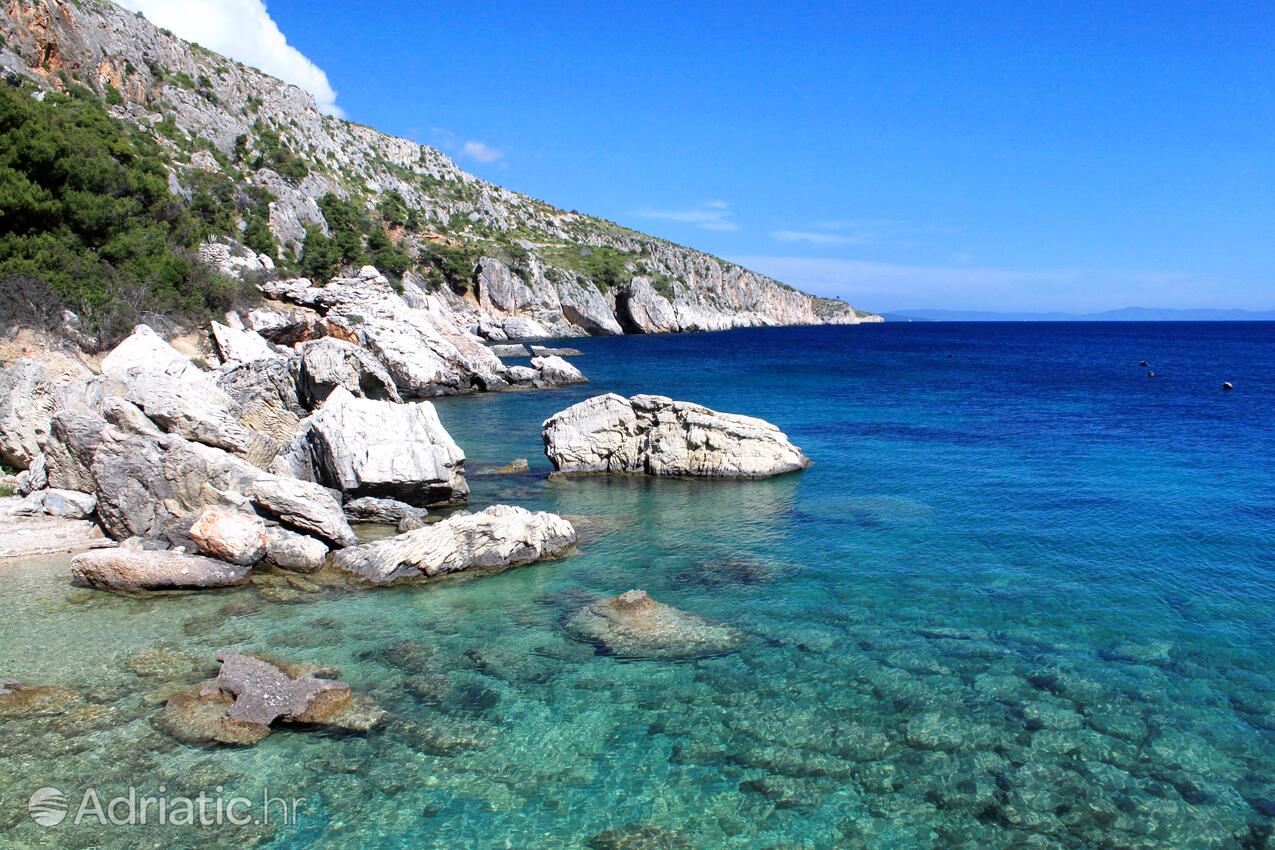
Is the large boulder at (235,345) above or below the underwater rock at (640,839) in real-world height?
above

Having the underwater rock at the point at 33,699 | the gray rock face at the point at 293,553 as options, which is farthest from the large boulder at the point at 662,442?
the underwater rock at the point at 33,699

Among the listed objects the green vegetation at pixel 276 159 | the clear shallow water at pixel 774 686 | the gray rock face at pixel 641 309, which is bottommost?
the clear shallow water at pixel 774 686

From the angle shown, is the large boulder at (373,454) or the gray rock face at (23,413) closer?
the large boulder at (373,454)

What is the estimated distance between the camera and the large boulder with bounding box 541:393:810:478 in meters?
24.1

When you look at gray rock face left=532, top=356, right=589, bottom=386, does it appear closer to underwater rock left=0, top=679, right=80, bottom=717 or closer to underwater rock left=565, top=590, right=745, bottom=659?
underwater rock left=565, top=590, right=745, bottom=659

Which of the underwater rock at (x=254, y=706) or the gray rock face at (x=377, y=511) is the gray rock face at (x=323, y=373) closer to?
the gray rock face at (x=377, y=511)

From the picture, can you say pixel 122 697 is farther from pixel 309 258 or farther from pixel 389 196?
pixel 389 196

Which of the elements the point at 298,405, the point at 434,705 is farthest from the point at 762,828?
the point at 298,405

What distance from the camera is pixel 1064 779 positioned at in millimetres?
8516

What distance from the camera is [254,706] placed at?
9.46 m

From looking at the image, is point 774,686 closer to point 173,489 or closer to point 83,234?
point 173,489

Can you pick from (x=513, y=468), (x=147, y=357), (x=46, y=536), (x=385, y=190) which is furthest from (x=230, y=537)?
(x=385, y=190)

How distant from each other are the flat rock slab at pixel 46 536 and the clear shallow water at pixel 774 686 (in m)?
0.90

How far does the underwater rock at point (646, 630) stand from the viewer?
1162 centimetres
